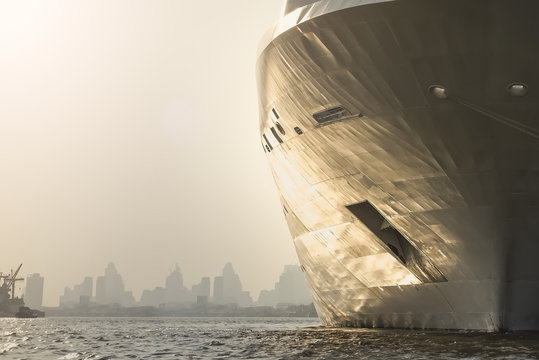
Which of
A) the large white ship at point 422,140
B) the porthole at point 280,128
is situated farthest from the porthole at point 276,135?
the porthole at point 280,128

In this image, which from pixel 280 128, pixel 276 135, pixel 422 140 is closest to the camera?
pixel 422 140

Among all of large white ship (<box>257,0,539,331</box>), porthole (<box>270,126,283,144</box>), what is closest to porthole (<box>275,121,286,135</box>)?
large white ship (<box>257,0,539,331</box>)

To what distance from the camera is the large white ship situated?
1240 centimetres

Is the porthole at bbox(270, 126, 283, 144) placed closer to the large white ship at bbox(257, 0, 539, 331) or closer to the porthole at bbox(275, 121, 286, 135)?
the large white ship at bbox(257, 0, 539, 331)

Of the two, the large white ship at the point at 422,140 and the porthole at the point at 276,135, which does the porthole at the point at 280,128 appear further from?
the porthole at the point at 276,135

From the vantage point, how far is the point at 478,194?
14.0 m

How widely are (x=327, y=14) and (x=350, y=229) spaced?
243 inches

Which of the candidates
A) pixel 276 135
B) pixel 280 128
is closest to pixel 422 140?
pixel 280 128

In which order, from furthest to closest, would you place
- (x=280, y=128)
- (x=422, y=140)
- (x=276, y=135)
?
(x=276, y=135) < (x=280, y=128) < (x=422, y=140)

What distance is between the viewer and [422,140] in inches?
546

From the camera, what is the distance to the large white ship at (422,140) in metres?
12.4

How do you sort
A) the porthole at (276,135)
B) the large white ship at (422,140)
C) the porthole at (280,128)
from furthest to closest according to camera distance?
the porthole at (276,135) → the porthole at (280,128) → the large white ship at (422,140)

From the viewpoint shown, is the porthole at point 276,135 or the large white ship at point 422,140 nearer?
the large white ship at point 422,140

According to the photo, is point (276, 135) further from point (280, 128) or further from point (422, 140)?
point (422, 140)
